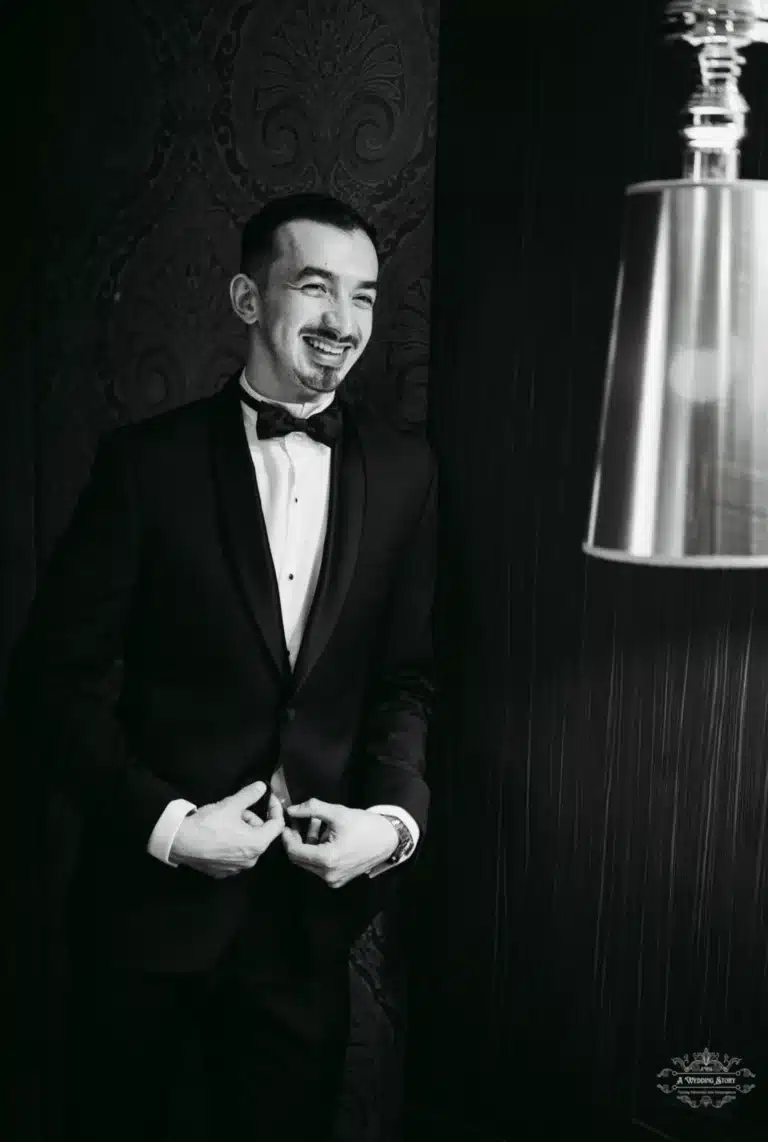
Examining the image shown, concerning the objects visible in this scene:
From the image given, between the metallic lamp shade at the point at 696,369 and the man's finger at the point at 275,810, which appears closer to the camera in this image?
the metallic lamp shade at the point at 696,369

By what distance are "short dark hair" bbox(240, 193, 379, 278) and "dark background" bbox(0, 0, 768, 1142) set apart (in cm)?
4

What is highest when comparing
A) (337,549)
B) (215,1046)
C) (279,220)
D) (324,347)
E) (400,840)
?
(279,220)

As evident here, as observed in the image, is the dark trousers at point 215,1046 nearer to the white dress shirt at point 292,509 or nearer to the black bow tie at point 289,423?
the white dress shirt at point 292,509

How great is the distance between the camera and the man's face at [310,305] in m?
1.63

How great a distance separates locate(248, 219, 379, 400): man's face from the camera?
1.63 meters

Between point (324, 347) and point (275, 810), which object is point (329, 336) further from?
point (275, 810)

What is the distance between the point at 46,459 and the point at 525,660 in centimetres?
71

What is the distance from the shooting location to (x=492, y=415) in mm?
1828

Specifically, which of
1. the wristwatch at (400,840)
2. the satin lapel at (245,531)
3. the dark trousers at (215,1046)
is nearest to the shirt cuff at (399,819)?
the wristwatch at (400,840)

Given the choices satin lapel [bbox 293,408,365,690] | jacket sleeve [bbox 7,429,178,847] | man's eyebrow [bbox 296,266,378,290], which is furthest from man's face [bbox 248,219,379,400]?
jacket sleeve [bbox 7,429,178,847]

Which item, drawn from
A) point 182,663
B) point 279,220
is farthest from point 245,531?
point 279,220

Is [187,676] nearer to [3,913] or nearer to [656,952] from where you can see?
[3,913]

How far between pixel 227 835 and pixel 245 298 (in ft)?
2.25

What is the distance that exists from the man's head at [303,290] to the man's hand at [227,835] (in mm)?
525
